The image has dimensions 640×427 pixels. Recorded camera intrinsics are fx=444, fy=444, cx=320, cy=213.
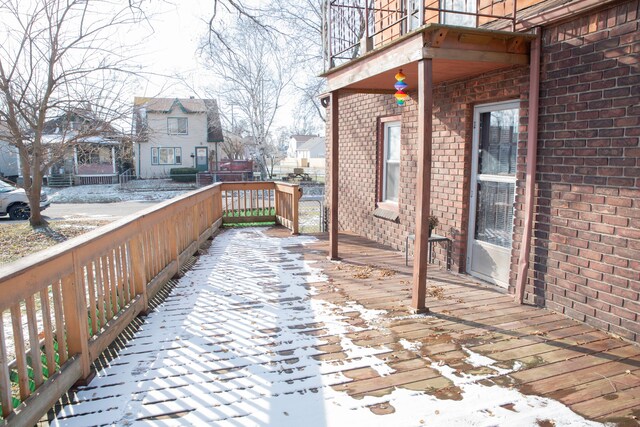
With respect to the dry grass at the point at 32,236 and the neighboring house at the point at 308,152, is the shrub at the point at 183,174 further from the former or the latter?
the neighboring house at the point at 308,152

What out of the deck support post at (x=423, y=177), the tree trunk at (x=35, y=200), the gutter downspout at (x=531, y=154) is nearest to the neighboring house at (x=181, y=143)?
the tree trunk at (x=35, y=200)

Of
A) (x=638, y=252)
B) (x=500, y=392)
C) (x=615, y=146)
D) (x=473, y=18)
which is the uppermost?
(x=473, y=18)

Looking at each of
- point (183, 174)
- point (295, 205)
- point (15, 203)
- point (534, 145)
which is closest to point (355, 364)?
point (534, 145)

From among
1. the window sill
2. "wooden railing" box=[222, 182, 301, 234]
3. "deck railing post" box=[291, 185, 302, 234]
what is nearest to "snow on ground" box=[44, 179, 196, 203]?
"wooden railing" box=[222, 182, 301, 234]

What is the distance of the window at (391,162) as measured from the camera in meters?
6.91

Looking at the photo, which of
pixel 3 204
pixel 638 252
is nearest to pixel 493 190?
pixel 638 252

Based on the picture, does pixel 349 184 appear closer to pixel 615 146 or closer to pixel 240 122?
pixel 615 146

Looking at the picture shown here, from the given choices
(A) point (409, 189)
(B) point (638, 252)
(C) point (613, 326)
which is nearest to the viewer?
(B) point (638, 252)

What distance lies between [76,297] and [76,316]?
0.12 meters

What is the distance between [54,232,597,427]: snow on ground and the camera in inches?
97.1

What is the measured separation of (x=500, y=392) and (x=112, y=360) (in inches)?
103

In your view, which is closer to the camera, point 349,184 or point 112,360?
point 112,360

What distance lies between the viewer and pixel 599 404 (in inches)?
99.3

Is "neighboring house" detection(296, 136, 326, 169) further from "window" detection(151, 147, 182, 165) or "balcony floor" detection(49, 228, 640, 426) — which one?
"balcony floor" detection(49, 228, 640, 426)
